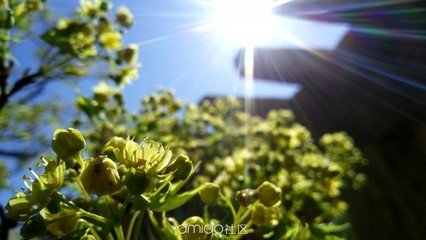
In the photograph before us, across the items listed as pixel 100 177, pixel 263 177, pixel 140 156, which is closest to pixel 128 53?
pixel 263 177

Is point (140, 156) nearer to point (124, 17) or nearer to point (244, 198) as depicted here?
point (244, 198)

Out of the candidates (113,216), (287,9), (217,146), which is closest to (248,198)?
(113,216)

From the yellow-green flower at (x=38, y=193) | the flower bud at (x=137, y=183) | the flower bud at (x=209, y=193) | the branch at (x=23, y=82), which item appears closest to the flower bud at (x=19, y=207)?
the yellow-green flower at (x=38, y=193)

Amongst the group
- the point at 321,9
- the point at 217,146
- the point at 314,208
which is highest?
the point at 321,9

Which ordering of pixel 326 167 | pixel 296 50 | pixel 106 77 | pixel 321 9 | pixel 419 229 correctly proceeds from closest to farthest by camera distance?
pixel 326 167, pixel 106 77, pixel 321 9, pixel 419 229, pixel 296 50

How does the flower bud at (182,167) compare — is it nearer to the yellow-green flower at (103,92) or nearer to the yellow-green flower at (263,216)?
the yellow-green flower at (263,216)

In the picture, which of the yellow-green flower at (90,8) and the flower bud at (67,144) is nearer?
the flower bud at (67,144)

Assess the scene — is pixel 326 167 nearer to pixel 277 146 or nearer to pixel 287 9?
pixel 277 146
